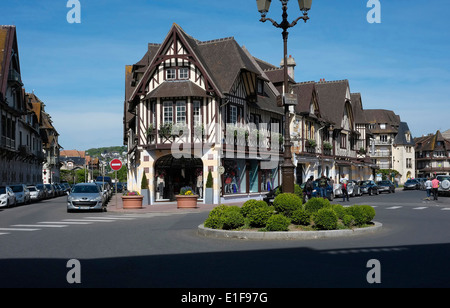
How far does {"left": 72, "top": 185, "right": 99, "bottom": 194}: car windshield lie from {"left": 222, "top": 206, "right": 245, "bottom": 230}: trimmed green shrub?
13.0m

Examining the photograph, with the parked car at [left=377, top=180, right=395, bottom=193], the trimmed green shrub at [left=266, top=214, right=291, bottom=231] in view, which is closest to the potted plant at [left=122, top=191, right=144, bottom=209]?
the trimmed green shrub at [left=266, top=214, right=291, bottom=231]

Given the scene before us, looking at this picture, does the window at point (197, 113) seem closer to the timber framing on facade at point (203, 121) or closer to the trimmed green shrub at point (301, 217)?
the timber framing on facade at point (203, 121)

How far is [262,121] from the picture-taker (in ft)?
121

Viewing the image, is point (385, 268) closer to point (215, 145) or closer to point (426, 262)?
point (426, 262)

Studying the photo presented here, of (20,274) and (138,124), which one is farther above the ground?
(138,124)

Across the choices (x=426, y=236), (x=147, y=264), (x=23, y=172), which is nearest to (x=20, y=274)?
(x=147, y=264)

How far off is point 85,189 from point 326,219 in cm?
1569

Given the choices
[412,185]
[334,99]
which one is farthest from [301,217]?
[412,185]

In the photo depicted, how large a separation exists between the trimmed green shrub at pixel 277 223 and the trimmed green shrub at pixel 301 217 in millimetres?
584

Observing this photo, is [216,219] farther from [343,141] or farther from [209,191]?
[343,141]

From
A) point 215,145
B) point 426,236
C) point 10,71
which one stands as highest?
point 10,71

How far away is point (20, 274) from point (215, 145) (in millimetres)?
22741

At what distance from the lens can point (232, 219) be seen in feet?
43.8
